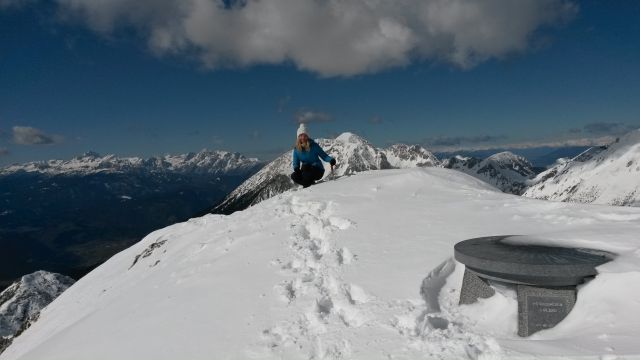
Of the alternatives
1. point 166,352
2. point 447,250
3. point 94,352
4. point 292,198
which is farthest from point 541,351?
point 292,198

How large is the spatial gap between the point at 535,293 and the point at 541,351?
1622mm

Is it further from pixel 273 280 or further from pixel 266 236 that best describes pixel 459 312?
pixel 266 236

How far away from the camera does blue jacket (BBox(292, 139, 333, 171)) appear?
18.9m

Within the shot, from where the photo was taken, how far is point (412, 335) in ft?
23.5

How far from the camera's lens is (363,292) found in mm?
8859

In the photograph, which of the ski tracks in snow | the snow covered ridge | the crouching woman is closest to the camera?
the ski tracks in snow

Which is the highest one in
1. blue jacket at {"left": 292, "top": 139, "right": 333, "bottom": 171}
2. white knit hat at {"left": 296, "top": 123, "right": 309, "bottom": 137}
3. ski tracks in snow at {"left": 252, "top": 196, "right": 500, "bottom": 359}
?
white knit hat at {"left": 296, "top": 123, "right": 309, "bottom": 137}

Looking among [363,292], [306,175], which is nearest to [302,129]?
[306,175]

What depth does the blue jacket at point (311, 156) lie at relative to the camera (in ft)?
62.0

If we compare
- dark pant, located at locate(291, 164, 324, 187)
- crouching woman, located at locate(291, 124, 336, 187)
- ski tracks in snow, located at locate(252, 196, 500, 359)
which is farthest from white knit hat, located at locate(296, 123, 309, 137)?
ski tracks in snow, located at locate(252, 196, 500, 359)

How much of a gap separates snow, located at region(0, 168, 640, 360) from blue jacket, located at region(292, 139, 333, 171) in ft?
12.6

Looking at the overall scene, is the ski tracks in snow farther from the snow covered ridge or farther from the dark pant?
the snow covered ridge

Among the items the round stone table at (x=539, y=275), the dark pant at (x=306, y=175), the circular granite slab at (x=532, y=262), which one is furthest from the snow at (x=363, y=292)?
the dark pant at (x=306, y=175)

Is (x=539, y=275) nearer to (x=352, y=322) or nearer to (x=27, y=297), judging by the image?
(x=352, y=322)
